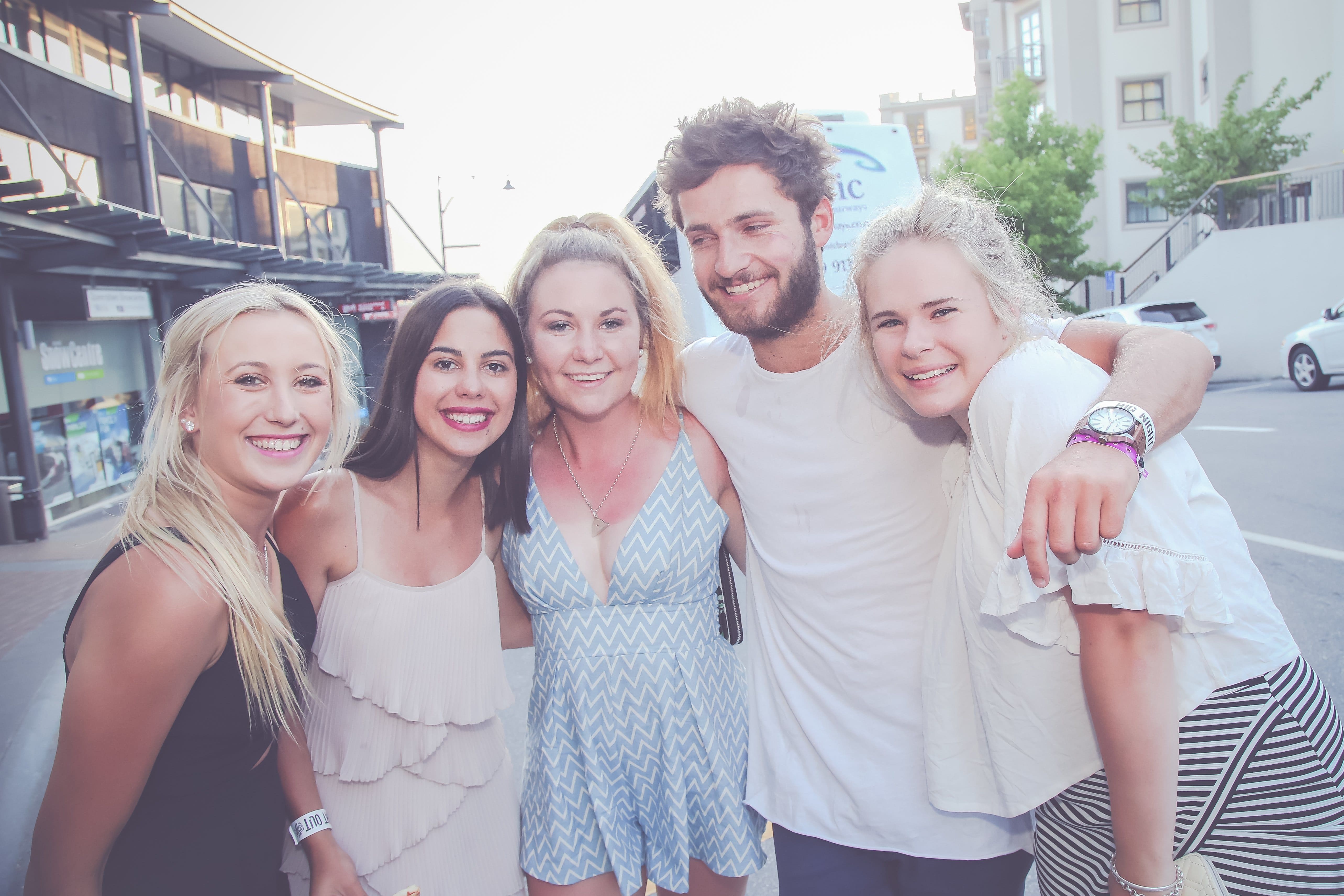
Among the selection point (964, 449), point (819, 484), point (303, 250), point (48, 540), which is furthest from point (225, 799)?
point (303, 250)

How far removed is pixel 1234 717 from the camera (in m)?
1.47

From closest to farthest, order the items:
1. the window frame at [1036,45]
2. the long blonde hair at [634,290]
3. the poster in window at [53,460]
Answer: the long blonde hair at [634,290] → the poster in window at [53,460] → the window frame at [1036,45]

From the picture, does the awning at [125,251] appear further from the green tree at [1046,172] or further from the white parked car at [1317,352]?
the green tree at [1046,172]

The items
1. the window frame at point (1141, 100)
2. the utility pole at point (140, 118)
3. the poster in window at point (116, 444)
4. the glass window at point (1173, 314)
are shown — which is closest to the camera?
the poster in window at point (116, 444)

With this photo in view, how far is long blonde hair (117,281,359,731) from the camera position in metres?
1.69

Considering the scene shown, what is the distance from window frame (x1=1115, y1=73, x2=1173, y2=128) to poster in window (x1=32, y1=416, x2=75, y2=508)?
109 ft

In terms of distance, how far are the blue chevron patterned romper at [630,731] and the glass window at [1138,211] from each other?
32.3 metres

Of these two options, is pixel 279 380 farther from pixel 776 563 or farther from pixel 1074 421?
pixel 1074 421

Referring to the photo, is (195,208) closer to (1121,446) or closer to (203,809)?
(203,809)

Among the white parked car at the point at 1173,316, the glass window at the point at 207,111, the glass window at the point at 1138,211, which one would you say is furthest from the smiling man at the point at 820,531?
the glass window at the point at 1138,211

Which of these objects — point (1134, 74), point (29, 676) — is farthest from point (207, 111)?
point (1134, 74)

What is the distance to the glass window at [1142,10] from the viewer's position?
28812 millimetres

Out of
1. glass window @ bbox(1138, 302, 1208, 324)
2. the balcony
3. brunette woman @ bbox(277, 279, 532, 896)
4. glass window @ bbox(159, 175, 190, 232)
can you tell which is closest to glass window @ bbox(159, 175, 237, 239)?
glass window @ bbox(159, 175, 190, 232)

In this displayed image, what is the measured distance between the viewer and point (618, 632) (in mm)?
2299
